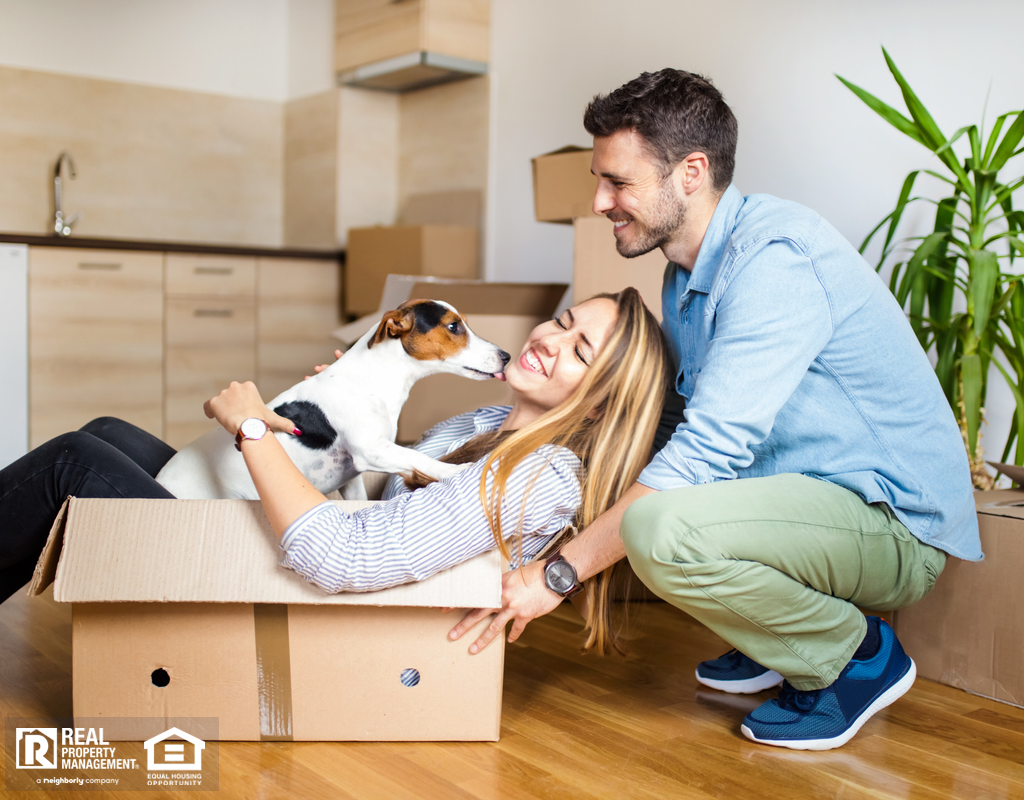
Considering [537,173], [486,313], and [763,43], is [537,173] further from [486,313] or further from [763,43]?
[763,43]

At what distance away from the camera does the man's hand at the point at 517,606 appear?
151 centimetres

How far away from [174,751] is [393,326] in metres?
0.81

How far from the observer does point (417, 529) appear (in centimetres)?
142

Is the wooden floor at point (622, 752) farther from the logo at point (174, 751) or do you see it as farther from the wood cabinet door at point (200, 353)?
the wood cabinet door at point (200, 353)

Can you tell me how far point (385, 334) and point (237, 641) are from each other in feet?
2.04

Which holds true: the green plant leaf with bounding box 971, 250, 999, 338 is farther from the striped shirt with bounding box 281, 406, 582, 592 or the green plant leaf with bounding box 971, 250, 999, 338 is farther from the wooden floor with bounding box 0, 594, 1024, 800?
the striped shirt with bounding box 281, 406, 582, 592

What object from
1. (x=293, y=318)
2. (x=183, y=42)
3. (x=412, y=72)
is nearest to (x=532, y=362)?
(x=412, y=72)

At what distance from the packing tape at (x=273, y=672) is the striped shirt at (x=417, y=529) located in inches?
4.8

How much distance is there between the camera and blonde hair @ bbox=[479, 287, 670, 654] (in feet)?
5.17

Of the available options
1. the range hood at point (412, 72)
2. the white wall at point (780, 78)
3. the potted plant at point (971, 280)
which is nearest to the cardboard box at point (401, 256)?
the white wall at point (780, 78)

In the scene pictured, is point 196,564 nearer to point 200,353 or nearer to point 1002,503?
point 1002,503

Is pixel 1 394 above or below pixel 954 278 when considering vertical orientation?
below

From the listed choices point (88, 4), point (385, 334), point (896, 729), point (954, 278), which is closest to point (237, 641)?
point (385, 334)

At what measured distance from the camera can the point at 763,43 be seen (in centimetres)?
310
